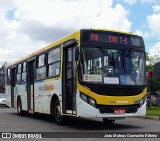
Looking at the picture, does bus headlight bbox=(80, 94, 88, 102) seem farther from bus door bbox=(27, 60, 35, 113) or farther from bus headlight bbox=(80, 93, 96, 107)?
bus door bbox=(27, 60, 35, 113)

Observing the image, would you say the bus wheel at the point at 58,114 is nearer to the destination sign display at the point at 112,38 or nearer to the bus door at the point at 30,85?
Answer: the destination sign display at the point at 112,38

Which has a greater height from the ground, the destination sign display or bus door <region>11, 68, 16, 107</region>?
the destination sign display

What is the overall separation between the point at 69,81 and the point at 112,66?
1748 millimetres

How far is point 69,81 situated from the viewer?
46.4 feet

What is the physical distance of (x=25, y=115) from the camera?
2230 centimetres

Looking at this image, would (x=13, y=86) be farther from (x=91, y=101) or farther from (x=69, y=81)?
(x=91, y=101)

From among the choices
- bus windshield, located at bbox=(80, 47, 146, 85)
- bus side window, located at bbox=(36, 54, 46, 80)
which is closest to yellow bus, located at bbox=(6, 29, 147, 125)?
bus windshield, located at bbox=(80, 47, 146, 85)

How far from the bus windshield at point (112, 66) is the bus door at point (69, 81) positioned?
76cm

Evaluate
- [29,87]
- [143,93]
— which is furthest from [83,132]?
[29,87]

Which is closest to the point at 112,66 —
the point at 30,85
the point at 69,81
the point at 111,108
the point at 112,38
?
the point at 112,38

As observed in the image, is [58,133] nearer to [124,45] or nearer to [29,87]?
[124,45]

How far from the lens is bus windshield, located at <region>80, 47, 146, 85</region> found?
13.1 metres

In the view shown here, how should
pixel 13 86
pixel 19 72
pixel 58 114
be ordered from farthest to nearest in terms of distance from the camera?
pixel 13 86 < pixel 19 72 < pixel 58 114

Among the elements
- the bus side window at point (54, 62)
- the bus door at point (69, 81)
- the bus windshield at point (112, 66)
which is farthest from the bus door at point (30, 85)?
the bus windshield at point (112, 66)
